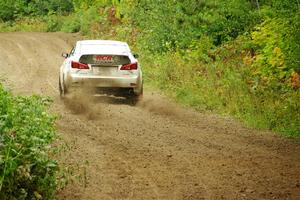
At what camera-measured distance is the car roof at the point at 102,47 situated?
15133 millimetres

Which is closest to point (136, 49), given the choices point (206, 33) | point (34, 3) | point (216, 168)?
point (206, 33)

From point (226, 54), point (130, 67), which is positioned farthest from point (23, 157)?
point (226, 54)

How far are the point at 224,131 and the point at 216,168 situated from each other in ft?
10.1

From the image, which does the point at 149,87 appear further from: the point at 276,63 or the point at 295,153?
the point at 295,153

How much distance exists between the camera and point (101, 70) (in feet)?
49.4

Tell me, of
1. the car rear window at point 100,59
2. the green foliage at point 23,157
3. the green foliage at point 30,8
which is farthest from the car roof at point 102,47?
the green foliage at point 30,8

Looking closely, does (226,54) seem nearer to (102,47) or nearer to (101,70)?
(102,47)

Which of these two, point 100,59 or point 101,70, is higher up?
point 100,59

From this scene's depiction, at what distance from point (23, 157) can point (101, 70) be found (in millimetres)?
8548

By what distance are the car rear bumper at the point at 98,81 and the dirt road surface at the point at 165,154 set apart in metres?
0.45

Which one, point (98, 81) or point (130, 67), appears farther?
point (130, 67)

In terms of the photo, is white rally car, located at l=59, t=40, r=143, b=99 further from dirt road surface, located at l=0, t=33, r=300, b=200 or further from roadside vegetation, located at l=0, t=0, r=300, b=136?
roadside vegetation, located at l=0, t=0, r=300, b=136

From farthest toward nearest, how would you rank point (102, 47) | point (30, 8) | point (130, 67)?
point (30, 8)
point (102, 47)
point (130, 67)

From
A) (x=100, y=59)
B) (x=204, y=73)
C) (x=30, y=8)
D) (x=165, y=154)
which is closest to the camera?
(x=165, y=154)
